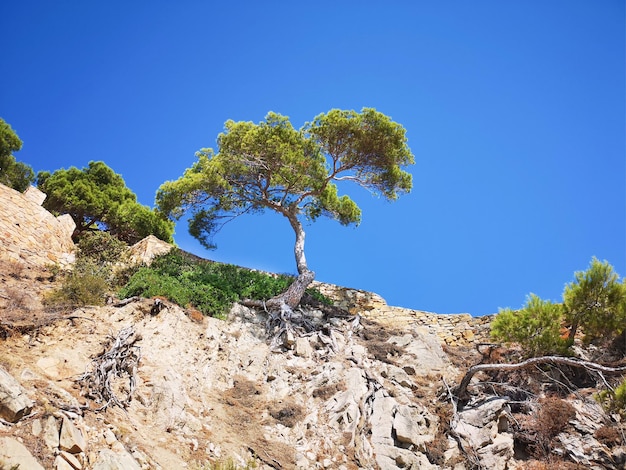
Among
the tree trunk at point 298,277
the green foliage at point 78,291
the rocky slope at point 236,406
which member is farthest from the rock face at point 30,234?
the tree trunk at point 298,277

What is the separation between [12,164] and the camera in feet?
75.3

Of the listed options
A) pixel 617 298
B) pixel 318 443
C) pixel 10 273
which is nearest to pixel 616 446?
pixel 617 298

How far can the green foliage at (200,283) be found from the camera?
11695 mm

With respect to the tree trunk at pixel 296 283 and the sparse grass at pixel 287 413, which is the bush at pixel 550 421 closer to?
the sparse grass at pixel 287 413

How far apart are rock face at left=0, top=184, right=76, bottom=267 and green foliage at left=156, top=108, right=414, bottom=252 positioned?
3.77 meters

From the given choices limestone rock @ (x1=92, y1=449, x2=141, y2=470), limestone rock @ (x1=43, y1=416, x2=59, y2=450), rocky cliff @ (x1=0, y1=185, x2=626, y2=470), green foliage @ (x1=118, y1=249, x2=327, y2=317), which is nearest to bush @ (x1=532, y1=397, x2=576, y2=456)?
rocky cliff @ (x1=0, y1=185, x2=626, y2=470)

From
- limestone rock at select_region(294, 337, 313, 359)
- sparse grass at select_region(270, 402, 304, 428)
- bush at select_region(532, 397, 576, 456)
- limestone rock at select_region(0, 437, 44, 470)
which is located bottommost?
limestone rock at select_region(0, 437, 44, 470)

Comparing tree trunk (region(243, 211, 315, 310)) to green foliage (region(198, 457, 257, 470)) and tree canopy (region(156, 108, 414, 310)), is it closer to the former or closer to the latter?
tree canopy (region(156, 108, 414, 310))

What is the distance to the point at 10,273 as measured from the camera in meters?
11.0

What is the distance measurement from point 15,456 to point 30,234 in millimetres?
11612

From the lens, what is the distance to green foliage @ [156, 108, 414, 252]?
15258 millimetres

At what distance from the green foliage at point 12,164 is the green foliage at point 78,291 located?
1468 cm

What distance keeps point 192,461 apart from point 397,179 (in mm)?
12620

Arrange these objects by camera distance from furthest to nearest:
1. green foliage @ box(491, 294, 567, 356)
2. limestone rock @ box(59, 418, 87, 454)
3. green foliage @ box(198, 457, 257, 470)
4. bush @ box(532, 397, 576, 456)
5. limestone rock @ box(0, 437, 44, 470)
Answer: green foliage @ box(491, 294, 567, 356) → bush @ box(532, 397, 576, 456) → green foliage @ box(198, 457, 257, 470) → limestone rock @ box(59, 418, 87, 454) → limestone rock @ box(0, 437, 44, 470)
